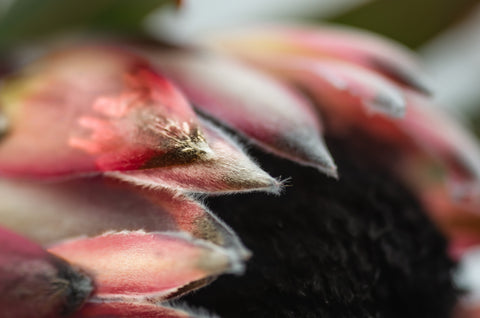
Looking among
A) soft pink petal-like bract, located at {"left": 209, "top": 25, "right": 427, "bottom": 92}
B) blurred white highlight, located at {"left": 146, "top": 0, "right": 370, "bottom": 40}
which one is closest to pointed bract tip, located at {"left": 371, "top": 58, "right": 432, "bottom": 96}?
soft pink petal-like bract, located at {"left": 209, "top": 25, "right": 427, "bottom": 92}

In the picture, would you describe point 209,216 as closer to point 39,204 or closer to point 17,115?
point 39,204

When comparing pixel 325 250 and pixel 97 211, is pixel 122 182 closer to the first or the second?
pixel 97 211

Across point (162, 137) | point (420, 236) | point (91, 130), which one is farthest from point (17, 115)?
point (420, 236)

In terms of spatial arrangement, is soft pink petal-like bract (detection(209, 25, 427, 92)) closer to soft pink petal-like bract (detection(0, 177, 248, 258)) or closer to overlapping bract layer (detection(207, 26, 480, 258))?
overlapping bract layer (detection(207, 26, 480, 258))

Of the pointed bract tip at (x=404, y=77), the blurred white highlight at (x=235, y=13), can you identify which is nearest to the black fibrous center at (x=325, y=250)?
the pointed bract tip at (x=404, y=77)

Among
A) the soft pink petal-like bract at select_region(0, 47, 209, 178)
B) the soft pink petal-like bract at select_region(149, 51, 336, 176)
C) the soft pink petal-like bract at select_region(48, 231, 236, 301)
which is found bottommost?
the soft pink petal-like bract at select_region(48, 231, 236, 301)

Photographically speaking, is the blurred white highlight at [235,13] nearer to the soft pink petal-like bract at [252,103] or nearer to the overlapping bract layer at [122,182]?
the soft pink petal-like bract at [252,103]

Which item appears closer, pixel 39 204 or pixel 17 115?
pixel 39 204

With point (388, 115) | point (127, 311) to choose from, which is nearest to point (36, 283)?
point (127, 311)
